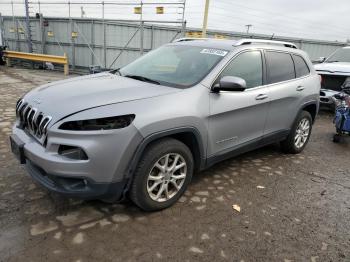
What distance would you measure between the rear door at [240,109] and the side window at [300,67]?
1028 mm

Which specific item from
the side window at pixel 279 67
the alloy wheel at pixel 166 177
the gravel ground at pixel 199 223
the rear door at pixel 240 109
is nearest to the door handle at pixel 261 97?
the rear door at pixel 240 109

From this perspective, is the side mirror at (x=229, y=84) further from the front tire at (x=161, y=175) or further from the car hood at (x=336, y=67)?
the car hood at (x=336, y=67)

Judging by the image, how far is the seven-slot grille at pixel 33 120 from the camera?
2.80 meters

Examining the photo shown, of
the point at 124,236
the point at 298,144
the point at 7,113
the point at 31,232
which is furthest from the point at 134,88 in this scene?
the point at 7,113

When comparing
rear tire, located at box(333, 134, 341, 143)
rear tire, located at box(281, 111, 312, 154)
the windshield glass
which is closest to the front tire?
the windshield glass

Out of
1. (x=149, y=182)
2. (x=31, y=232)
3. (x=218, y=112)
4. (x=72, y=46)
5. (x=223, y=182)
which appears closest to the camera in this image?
(x=31, y=232)

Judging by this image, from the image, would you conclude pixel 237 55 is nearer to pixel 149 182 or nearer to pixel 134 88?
pixel 134 88

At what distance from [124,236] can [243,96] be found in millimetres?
2099

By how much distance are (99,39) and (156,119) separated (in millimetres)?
12582

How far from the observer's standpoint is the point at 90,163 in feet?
8.56

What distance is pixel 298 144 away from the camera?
5176 millimetres

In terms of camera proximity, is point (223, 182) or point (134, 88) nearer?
point (134, 88)

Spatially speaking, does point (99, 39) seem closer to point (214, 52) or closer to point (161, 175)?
point (214, 52)

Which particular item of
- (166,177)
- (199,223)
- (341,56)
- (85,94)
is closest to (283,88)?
(166,177)
